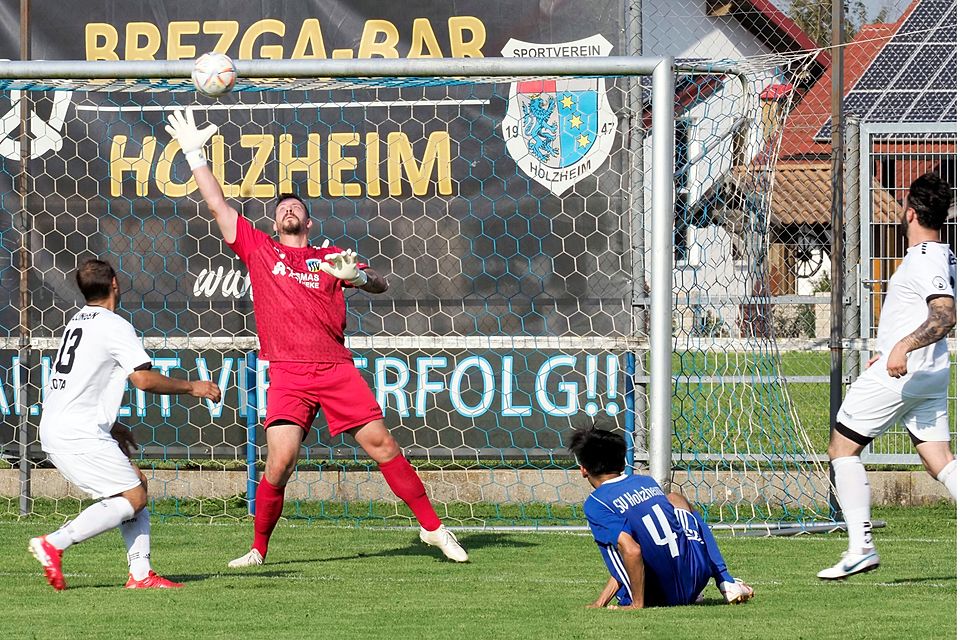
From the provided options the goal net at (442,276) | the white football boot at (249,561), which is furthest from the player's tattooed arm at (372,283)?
the goal net at (442,276)

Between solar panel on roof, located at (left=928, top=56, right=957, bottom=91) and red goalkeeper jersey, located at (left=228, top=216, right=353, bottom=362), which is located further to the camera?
solar panel on roof, located at (left=928, top=56, right=957, bottom=91)

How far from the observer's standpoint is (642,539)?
534 cm

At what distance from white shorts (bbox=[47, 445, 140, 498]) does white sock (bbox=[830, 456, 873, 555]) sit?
3170 mm

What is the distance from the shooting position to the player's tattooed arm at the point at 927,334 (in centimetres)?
598

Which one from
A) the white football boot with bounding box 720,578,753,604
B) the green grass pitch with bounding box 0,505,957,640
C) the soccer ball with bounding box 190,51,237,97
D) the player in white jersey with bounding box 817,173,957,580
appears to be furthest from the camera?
the soccer ball with bounding box 190,51,237,97

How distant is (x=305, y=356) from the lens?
23.0 ft

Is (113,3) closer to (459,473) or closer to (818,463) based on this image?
(459,473)

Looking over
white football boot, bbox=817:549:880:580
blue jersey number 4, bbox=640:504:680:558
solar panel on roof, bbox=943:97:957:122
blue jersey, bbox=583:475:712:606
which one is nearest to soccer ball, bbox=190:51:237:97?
blue jersey, bbox=583:475:712:606

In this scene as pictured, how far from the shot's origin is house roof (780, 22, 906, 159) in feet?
29.0

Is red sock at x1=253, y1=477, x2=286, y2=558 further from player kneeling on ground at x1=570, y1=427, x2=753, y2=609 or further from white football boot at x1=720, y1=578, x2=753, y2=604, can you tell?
white football boot at x1=720, y1=578, x2=753, y2=604

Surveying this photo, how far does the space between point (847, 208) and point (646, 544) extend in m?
3.95

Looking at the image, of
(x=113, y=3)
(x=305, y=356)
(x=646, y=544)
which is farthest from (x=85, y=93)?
(x=646, y=544)

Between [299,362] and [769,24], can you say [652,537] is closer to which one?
[299,362]

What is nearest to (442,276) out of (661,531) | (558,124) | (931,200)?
(558,124)
